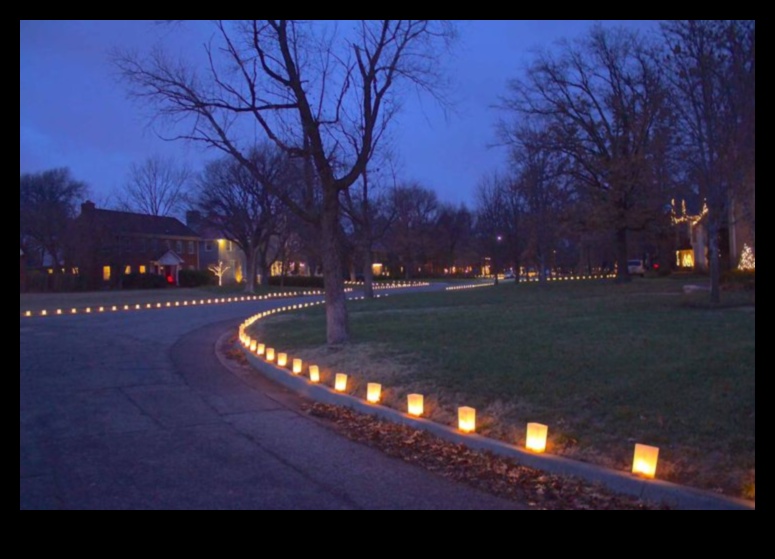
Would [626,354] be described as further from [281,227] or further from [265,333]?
[281,227]

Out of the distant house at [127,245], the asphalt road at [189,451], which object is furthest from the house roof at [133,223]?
the asphalt road at [189,451]

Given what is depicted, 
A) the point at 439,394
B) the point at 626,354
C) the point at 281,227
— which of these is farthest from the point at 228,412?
the point at 281,227

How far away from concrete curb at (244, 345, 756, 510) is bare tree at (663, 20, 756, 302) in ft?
34.6

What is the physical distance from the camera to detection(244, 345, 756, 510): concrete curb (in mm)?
5695

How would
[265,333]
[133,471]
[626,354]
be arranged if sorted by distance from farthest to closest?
[265,333]
[626,354]
[133,471]

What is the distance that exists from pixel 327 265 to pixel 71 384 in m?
5.61

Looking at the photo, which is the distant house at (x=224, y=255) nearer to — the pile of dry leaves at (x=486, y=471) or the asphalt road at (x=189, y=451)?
the asphalt road at (x=189, y=451)

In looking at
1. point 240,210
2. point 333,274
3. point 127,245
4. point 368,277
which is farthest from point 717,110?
point 127,245

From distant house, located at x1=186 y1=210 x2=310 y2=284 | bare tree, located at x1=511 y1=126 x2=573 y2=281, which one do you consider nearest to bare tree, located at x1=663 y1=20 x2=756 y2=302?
bare tree, located at x1=511 y1=126 x2=573 y2=281

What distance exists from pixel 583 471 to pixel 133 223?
63.2m

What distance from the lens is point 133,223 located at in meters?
64.5

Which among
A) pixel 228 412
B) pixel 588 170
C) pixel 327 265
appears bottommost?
pixel 228 412

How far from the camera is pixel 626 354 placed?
447 inches

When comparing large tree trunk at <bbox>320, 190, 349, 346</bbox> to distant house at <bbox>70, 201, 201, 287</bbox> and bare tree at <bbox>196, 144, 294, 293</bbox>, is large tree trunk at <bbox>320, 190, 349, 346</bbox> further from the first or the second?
distant house at <bbox>70, 201, 201, 287</bbox>
